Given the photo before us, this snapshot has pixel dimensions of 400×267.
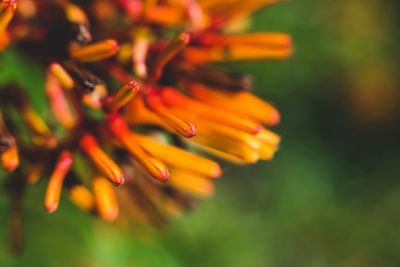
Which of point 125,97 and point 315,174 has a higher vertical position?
point 125,97

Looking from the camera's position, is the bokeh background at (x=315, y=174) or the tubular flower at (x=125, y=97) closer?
the tubular flower at (x=125, y=97)

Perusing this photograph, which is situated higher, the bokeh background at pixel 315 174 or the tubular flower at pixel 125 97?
the tubular flower at pixel 125 97

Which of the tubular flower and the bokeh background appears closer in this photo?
the tubular flower

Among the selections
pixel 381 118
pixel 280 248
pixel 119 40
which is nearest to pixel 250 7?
pixel 119 40

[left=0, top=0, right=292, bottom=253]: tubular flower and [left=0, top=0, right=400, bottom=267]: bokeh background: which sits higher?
[left=0, top=0, right=292, bottom=253]: tubular flower
